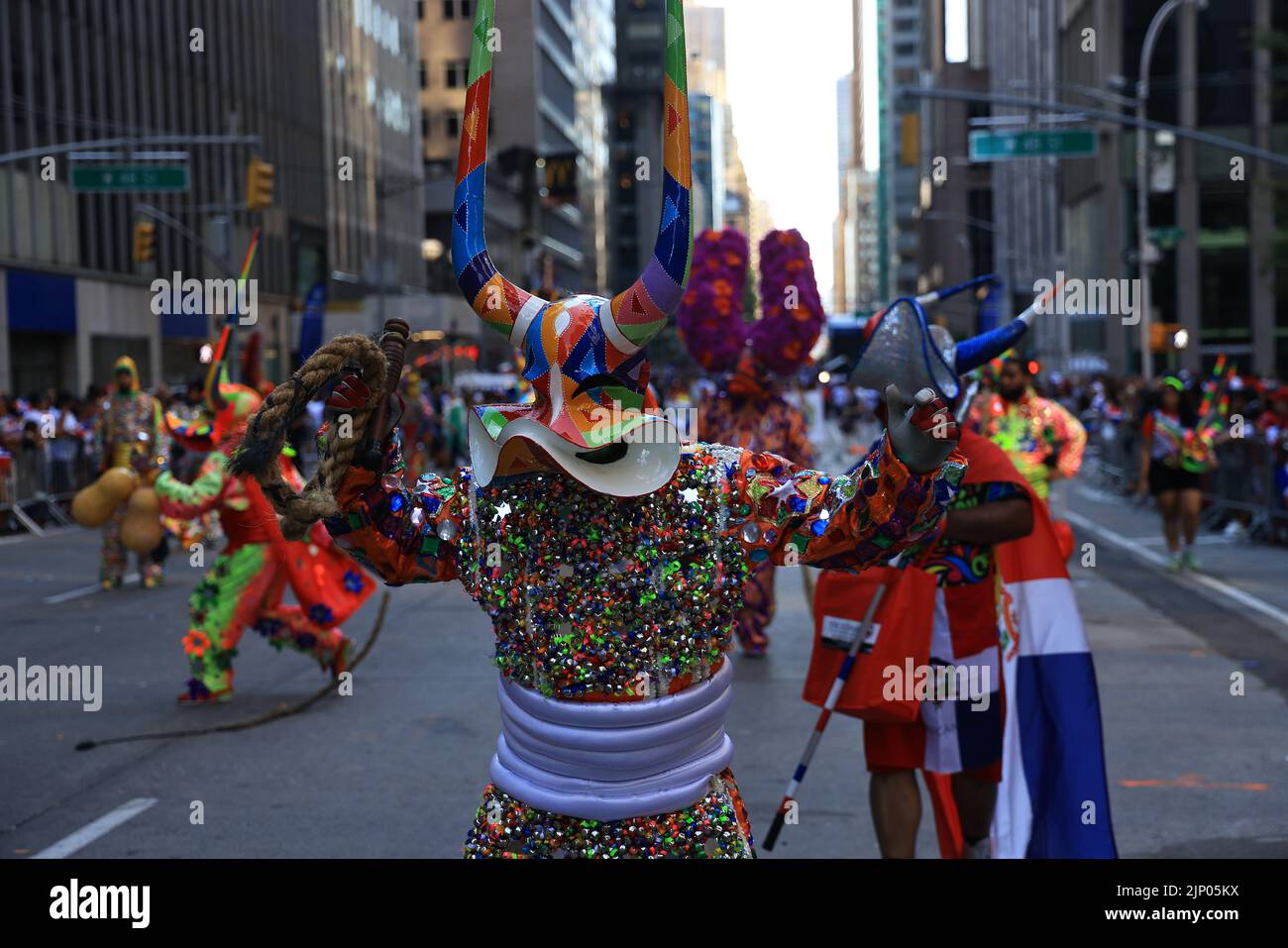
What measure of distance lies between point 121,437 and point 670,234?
12.6m

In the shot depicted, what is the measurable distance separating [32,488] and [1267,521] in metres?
16.2

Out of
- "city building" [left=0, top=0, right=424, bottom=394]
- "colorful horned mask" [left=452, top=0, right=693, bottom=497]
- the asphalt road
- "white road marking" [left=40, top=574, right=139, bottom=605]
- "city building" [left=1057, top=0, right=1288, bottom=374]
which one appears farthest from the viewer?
"city building" [left=1057, top=0, right=1288, bottom=374]

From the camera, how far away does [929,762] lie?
4973 mm

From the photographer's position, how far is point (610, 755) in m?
3.21

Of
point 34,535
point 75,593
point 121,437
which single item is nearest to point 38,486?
point 34,535

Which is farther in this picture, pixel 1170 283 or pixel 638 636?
pixel 1170 283

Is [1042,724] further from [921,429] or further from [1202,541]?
[1202,541]

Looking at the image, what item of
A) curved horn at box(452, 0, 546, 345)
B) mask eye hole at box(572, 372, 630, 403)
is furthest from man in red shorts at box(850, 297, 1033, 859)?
curved horn at box(452, 0, 546, 345)

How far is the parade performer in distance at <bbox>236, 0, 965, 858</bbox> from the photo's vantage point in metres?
3.17

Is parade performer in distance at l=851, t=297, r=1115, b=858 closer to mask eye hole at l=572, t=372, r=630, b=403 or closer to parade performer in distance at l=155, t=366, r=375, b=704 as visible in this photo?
mask eye hole at l=572, t=372, r=630, b=403

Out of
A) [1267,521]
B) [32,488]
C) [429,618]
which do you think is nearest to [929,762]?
[429,618]

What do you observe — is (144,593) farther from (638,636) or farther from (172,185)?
(638,636)

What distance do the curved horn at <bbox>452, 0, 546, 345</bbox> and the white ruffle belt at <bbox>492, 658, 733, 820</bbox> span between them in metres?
0.81
